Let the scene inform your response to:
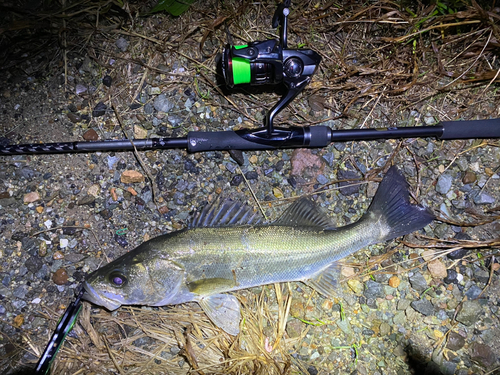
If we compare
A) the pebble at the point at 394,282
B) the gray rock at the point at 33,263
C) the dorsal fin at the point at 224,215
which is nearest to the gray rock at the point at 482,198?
the pebble at the point at 394,282

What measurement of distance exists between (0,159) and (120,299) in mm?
1781

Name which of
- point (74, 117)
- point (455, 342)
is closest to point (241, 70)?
point (74, 117)

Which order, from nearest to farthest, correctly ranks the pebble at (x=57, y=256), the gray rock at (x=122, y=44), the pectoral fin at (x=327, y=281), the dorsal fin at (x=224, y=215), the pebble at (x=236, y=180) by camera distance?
the dorsal fin at (x=224, y=215), the pectoral fin at (x=327, y=281), the pebble at (x=57, y=256), the pebble at (x=236, y=180), the gray rock at (x=122, y=44)

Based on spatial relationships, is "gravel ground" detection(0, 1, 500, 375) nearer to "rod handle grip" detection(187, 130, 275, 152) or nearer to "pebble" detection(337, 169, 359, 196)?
"pebble" detection(337, 169, 359, 196)

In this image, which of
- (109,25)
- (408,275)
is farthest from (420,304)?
(109,25)

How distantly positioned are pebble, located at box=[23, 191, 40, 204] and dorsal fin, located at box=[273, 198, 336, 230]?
7.14ft

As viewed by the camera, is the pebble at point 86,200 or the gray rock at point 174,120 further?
the gray rock at point 174,120

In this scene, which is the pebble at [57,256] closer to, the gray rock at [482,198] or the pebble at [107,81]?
the pebble at [107,81]

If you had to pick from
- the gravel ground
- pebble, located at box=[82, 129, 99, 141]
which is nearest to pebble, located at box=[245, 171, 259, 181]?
the gravel ground

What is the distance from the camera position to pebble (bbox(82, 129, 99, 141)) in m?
3.13

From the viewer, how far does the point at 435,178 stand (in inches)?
124

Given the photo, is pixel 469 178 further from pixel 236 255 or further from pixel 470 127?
pixel 236 255

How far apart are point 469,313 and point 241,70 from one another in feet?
9.41

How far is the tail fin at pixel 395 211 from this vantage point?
2820mm
